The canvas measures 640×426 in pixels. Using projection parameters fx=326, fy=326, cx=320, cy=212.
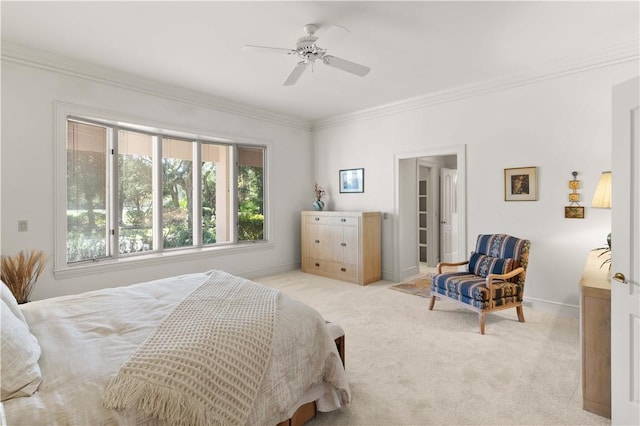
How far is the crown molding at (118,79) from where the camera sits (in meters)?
3.26

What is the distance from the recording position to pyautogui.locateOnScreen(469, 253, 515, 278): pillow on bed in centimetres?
337

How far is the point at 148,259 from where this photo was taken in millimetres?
4230

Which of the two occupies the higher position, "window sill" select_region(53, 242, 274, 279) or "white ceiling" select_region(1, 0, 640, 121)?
"white ceiling" select_region(1, 0, 640, 121)

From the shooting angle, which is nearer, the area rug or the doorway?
the area rug

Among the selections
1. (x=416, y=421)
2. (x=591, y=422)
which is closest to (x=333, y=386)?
(x=416, y=421)

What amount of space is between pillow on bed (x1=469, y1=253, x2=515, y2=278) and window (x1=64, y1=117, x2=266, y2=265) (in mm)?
3395

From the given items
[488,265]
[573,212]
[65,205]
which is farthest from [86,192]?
[573,212]

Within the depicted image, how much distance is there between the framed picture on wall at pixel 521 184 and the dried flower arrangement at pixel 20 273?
5194mm

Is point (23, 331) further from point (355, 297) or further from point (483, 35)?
point (483, 35)

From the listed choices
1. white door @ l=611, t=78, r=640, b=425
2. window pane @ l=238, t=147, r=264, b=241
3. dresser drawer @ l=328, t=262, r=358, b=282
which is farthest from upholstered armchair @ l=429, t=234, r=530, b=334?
window pane @ l=238, t=147, r=264, b=241

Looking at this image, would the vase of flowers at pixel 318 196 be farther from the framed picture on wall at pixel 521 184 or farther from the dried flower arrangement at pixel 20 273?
the dried flower arrangement at pixel 20 273

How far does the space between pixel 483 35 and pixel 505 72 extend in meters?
1.09

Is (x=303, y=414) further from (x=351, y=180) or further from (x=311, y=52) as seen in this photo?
(x=351, y=180)

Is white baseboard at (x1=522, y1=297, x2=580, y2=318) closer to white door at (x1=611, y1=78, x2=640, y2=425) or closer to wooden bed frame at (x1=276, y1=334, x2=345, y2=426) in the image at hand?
white door at (x1=611, y1=78, x2=640, y2=425)
